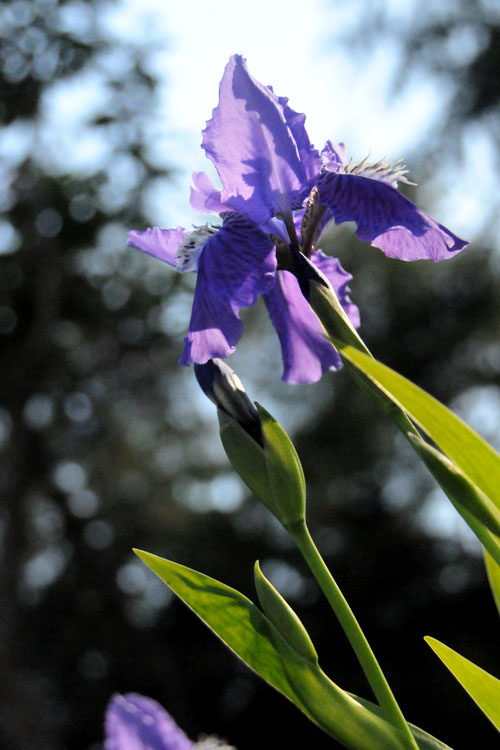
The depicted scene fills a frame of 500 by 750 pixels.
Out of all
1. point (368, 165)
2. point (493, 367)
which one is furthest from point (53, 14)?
point (368, 165)

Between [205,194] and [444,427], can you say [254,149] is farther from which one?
[444,427]

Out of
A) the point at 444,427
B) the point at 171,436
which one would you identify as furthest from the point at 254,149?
the point at 171,436

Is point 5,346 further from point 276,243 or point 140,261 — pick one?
point 276,243

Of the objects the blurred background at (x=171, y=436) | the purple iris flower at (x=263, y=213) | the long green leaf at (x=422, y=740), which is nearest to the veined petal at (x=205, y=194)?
the purple iris flower at (x=263, y=213)

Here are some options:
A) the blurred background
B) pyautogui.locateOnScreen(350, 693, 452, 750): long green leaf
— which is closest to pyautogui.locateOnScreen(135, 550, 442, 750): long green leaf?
pyautogui.locateOnScreen(350, 693, 452, 750): long green leaf

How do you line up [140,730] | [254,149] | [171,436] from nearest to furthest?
[140,730] < [254,149] < [171,436]

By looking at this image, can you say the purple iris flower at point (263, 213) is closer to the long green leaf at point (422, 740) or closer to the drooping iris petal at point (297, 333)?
the drooping iris petal at point (297, 333)
